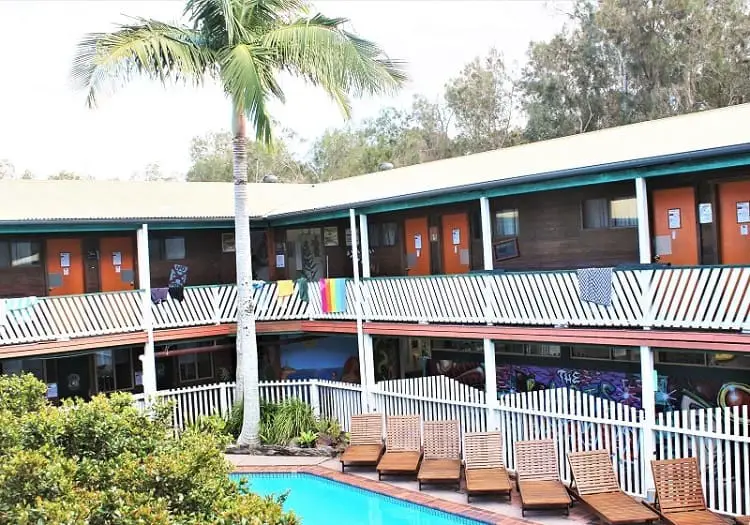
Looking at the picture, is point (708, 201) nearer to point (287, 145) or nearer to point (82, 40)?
point (82, 40)

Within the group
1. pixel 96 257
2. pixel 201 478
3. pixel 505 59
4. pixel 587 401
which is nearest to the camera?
pixel 201 478

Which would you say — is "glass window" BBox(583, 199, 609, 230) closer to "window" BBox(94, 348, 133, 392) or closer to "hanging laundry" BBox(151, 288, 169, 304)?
"hanging laundry" BBox(151, 288, 169, 304)

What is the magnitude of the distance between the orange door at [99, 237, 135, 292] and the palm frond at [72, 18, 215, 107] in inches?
246

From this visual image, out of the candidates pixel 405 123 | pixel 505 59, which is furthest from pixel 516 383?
pixel 405 123

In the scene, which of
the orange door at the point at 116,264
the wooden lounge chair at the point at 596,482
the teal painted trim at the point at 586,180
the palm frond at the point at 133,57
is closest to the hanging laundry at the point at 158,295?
the orange door at the point at 116,264

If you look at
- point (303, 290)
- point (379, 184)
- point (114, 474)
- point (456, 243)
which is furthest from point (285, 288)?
point (114, 474)

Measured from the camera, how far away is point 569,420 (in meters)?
15.7

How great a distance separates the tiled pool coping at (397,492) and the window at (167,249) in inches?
329

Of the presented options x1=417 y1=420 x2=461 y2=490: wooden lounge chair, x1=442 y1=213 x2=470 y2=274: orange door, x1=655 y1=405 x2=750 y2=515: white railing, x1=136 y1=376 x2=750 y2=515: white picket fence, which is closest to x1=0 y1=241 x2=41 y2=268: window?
x1=136 y1=376 x2=750 y2=515: white picket fence

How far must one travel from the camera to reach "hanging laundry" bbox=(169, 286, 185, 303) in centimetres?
2173

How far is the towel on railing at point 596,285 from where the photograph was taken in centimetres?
1512

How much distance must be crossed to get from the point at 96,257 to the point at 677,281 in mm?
16449

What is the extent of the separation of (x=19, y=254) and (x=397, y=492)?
12.8 m

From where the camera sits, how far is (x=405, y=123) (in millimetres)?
64812
